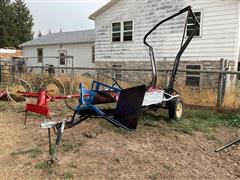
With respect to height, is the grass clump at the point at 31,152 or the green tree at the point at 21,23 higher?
the green tree at the point at 21,23

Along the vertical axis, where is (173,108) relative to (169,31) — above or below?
below

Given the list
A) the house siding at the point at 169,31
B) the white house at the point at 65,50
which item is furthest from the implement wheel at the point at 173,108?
the white house at the point at 65,50

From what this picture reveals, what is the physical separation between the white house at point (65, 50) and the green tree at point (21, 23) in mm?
17870

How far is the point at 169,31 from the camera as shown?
38.3 feet

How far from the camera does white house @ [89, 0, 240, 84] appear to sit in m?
10.1

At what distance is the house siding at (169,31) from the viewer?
10.1 metres

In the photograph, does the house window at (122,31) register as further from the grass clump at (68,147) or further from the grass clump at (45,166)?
the grass clump at (45,166)

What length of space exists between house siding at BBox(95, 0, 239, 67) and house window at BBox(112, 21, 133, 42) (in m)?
0.25

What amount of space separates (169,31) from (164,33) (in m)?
0.28

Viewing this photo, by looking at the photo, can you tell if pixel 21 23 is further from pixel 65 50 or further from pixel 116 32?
pixel 116 32

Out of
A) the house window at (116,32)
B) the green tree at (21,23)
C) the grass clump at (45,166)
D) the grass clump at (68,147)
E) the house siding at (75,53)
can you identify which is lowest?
the grass clump at (45,166)

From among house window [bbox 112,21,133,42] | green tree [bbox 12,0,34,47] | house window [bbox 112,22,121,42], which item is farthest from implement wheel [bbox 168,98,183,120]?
green tree [bbox 12,0,34,47]

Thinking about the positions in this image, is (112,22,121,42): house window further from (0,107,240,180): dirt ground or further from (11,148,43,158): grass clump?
(11,148,43,158): grass clump

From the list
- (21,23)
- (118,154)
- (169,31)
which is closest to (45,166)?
(118,154)
